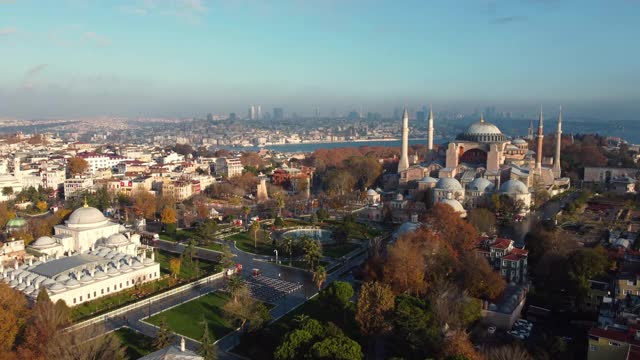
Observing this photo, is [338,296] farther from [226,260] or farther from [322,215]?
[322,215]

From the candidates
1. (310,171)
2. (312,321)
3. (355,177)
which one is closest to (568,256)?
(312,321)

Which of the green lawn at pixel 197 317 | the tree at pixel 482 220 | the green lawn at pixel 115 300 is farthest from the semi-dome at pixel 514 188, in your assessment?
the green lawn at pixel 115 300

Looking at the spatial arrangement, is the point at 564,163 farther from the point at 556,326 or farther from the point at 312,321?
the point at 312,321

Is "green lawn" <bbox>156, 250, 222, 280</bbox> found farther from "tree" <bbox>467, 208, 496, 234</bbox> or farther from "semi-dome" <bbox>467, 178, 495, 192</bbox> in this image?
"semi-dome" <bbox>467, 178, 495, 192</bbox>

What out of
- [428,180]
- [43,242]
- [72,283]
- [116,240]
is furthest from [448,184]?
[43,242]

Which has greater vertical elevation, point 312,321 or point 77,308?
point 312,321

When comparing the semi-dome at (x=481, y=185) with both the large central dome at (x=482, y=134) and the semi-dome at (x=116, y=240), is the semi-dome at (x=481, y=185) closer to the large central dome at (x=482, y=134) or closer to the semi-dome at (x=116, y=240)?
the large central dome at (x=482, y=134)
